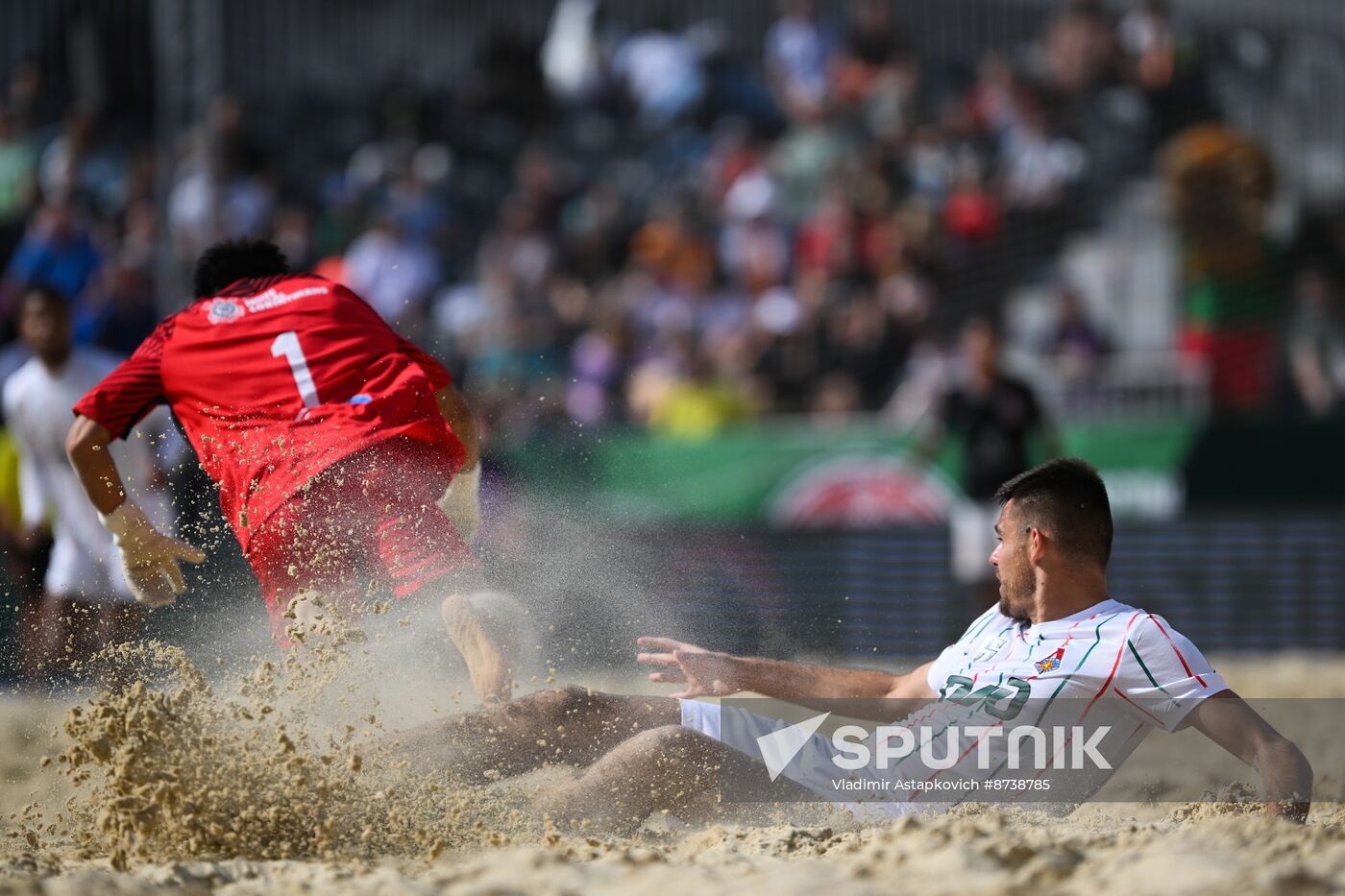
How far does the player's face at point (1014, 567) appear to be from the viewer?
13.8ft

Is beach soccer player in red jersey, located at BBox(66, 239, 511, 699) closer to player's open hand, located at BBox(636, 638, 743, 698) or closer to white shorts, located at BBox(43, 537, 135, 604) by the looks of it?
player's open hand, located at BBox(636, 638, 743, 698)

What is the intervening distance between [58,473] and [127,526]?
328 centimetres

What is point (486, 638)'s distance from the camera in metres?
4.61

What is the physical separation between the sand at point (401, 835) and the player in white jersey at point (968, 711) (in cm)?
13

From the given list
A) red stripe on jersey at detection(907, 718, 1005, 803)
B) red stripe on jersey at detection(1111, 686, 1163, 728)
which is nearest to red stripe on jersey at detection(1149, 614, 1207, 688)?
red stripe on jersey at detection(1111, 686, 1163, 728)

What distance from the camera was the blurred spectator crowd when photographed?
12.1 meters

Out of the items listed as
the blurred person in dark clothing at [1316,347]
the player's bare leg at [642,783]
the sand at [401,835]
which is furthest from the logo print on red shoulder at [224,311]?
the blurred person in dark clothing at [1316,347]

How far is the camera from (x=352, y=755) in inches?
169

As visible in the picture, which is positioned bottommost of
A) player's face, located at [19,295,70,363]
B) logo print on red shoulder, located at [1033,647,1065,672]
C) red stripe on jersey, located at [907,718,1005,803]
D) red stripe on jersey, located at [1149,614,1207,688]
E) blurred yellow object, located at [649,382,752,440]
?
blurred yellow object, located at [649,382,752,440]

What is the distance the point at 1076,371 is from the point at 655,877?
8.70m

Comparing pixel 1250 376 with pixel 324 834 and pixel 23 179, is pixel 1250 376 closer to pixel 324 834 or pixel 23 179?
pixel 324 834

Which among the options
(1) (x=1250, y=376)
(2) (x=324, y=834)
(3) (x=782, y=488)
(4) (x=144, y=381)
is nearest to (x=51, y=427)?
(4) (x=144, y=381)

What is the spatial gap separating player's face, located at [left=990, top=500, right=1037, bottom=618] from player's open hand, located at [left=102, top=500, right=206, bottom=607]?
2635mm

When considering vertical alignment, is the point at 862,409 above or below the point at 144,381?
below
